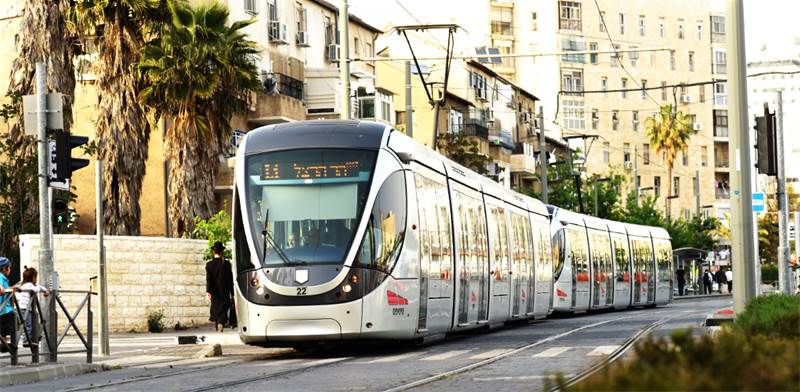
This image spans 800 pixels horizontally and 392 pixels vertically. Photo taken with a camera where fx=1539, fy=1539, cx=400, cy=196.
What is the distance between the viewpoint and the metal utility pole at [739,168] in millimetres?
19938

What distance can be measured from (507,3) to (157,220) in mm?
72783

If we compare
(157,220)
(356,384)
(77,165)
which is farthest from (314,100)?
(356,384)

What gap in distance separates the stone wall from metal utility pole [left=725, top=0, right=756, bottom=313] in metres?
13.8

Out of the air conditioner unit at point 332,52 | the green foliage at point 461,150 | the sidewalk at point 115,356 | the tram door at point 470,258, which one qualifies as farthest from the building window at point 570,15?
the tram door at point 470,258

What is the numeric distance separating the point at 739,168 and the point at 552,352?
3.57 m

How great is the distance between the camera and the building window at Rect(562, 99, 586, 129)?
122062mm

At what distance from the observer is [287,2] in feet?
181

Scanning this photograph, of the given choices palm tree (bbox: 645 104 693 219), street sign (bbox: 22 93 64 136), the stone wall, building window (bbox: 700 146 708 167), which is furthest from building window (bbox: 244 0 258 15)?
building window (bbox: 700 146 708 167)

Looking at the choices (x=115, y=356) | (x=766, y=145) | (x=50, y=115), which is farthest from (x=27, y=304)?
(x=766, y=145)

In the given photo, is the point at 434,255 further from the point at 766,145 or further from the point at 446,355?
the point at 766,145

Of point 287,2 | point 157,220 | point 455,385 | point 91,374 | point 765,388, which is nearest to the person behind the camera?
point 765,388

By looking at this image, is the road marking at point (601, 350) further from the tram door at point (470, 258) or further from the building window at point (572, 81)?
the building window at point (572, 81)

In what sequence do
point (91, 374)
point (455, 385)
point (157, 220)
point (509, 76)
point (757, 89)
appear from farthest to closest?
1. point (757, 89)
2. point (509, 76)
3. point (157, 220)
4. point (91, 374)
5. point (455, 385)

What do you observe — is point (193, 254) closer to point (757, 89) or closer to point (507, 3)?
point (507, 3)
